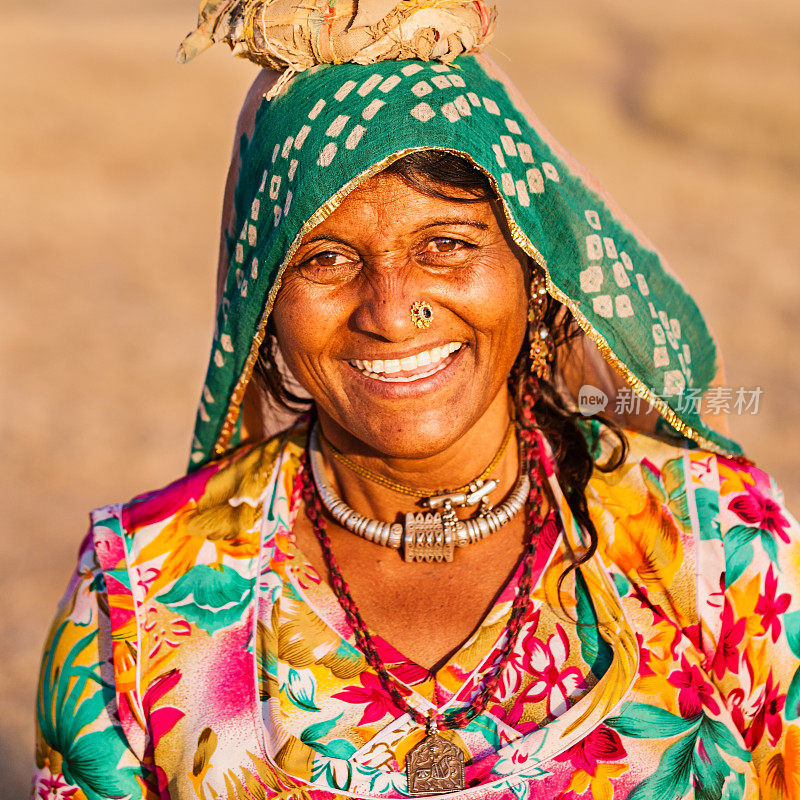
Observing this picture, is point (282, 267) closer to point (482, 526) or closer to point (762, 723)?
point (482, 526)

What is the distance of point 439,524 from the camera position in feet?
8.50

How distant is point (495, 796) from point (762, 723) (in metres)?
0.62

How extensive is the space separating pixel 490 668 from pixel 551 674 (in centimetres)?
14

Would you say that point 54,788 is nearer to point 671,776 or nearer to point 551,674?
point 551,674

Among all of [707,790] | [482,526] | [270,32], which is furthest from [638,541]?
[270,32]

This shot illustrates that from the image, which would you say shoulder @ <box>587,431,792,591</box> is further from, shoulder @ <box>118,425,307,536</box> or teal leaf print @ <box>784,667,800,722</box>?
shoulder @ <box>118,425,307,536</box>

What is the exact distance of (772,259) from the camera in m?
11.6

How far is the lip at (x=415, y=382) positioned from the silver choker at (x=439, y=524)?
0.36m

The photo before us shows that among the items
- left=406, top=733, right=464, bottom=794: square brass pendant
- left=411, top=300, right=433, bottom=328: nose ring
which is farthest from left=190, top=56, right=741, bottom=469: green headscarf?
left=406, top=733, right=464, bottom=794: square brass pendant

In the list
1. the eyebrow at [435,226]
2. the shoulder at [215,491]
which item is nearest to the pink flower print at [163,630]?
the shoulder at [215,491]

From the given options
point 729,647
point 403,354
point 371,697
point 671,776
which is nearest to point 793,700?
point 729,647

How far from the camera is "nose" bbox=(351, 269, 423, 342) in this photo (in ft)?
7.49

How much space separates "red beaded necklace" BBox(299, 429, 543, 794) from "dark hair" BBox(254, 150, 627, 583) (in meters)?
0.07

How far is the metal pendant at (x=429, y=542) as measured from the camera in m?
2.57
